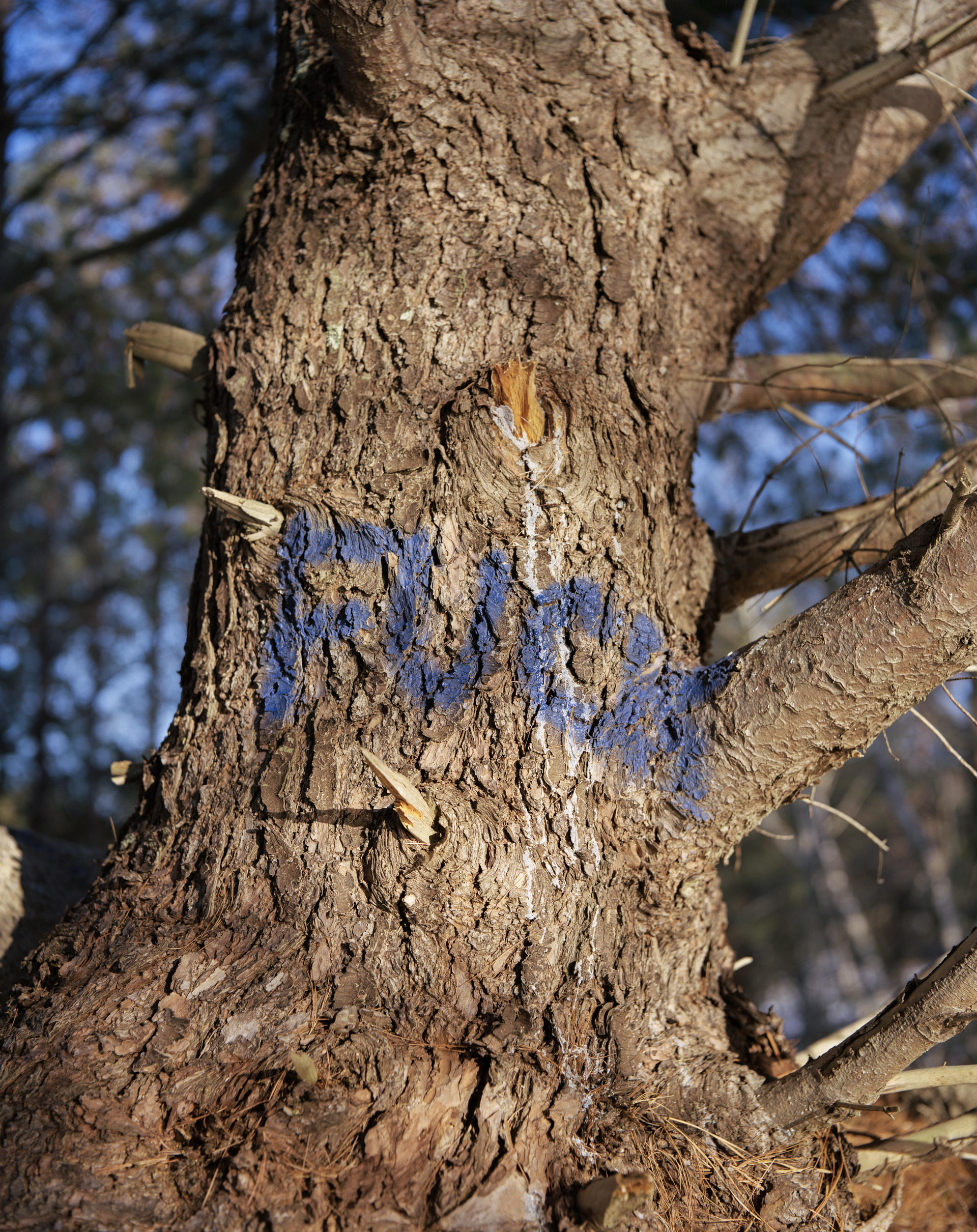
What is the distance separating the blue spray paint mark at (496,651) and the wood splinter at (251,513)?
3 cm

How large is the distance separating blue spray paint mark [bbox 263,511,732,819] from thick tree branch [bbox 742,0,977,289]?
1.18 m

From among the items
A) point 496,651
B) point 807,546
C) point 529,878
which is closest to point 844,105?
point 807,546

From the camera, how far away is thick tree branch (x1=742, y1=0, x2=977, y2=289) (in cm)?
199

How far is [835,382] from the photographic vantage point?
90.4 inches

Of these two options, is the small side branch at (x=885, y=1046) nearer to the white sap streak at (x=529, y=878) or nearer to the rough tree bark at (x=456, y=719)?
the rough tree bark at (x=456, y=719)

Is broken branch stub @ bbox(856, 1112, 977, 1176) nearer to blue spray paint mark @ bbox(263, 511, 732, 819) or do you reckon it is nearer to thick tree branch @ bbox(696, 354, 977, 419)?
blue spray paint mark @ bbox(263, 511, 732, 819)

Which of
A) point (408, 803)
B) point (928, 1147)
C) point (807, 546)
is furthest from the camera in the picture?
point (807, 546)

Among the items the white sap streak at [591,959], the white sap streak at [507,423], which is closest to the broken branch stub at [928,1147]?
the white sap streak at [591,959]

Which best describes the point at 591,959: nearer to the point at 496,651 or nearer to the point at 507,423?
the point at 496,651

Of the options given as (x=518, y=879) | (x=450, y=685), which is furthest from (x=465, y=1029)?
(x=450, y=685)

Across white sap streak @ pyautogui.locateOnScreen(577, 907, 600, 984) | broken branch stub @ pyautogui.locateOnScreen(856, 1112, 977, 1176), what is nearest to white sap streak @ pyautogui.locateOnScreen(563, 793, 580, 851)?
white sap streak @ pyautogui.locateOnScreen(577, 907, 600, 984)

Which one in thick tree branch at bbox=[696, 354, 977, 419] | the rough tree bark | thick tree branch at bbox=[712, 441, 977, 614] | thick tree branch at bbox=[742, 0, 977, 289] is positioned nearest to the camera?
the rough tree bark

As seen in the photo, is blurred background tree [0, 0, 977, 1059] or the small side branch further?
blurred background tree [0, 0, 977, 1059]

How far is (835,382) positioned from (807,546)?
678mm
